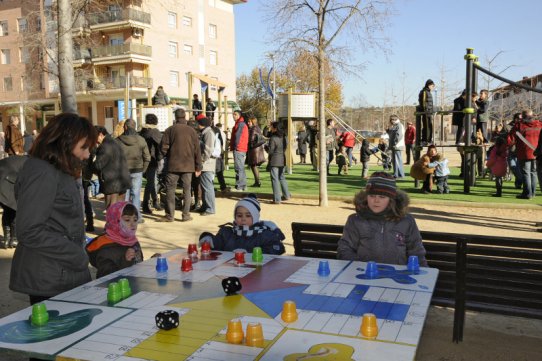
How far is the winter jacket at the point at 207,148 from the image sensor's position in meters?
10.5

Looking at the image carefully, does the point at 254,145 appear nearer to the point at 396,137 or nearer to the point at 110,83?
the point at 396,137

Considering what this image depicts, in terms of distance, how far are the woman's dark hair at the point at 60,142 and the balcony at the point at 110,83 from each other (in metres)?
41.5

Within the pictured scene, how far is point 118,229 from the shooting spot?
4.16 metres

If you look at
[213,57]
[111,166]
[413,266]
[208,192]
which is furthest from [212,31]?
[413,266]

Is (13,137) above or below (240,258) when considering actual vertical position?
above

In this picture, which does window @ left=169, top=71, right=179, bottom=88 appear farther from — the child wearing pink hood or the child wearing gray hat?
the child wearing gray hat

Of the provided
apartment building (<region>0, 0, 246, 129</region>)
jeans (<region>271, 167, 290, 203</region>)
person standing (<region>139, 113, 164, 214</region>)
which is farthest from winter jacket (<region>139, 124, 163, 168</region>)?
apartment building (<region>0, 0, 246, 129</region>)

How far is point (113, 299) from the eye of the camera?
2.64 meters

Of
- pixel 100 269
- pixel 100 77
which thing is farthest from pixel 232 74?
pixel 100 269

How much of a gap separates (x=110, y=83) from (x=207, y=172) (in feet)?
121

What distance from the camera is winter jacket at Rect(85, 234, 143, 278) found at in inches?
157

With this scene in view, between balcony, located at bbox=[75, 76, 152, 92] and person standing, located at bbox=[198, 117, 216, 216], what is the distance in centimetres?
3394

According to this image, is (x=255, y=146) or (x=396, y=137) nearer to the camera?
(x=255, y=146)

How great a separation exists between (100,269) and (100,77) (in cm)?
4470
